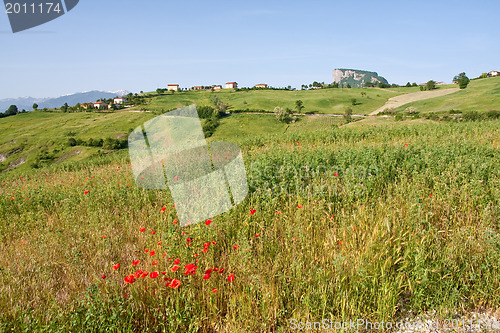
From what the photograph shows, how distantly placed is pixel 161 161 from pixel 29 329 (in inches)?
296

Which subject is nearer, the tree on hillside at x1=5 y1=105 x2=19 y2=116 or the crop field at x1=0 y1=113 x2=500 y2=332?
the crop field at x1=0 y1=113 x2=500 y2=332

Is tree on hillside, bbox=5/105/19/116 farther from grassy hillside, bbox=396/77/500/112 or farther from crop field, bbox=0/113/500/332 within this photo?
grassy hillside, bbox=396/77/500/112

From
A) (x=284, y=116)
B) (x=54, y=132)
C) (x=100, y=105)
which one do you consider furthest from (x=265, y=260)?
(x=100, y=105)

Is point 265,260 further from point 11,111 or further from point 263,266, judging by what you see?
point 11,111

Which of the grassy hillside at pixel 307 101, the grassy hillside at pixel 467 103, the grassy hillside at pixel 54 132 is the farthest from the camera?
the grassy hillside at pixel 307 101

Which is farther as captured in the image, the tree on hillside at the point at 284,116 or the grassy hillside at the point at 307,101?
the grassy hillside at the point at 307,101

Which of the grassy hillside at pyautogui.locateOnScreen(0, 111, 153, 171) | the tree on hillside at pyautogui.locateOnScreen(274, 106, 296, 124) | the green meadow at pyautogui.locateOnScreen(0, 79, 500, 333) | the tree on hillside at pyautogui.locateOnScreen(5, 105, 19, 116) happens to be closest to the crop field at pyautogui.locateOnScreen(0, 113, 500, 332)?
the green meadow at pyautogui.locateOnScreen(0, 79, 500, 333)

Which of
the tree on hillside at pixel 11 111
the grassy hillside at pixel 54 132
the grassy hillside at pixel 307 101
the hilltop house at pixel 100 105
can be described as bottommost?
the grassy hillside at pixel 54 132

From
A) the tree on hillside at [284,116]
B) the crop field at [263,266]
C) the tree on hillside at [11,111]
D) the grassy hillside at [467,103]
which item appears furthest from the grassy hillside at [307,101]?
the crop field at [263,266]

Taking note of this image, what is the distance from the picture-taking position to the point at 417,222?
164 inches

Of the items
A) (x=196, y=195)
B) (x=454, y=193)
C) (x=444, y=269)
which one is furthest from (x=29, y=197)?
(x=454, y=193)

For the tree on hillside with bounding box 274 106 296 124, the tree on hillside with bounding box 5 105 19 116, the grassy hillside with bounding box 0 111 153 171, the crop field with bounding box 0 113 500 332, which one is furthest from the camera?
the tree on hillside with bounding box 5 105 19 116

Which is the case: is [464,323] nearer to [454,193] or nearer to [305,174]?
[454,193]

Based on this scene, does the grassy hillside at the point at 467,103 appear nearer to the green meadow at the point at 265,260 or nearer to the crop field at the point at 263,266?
the green meadow at the point at 265,260
